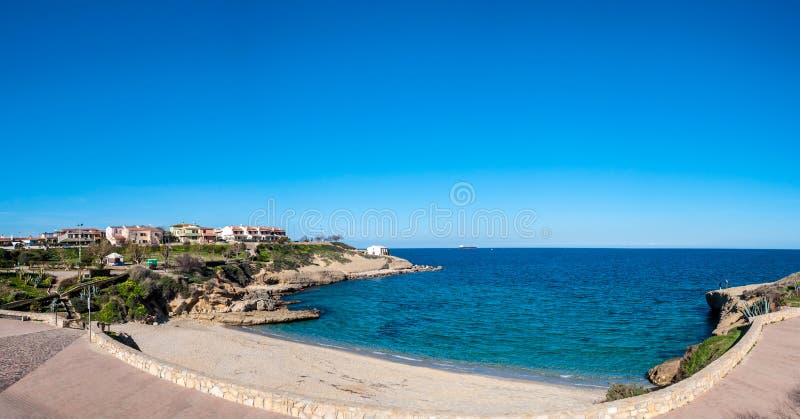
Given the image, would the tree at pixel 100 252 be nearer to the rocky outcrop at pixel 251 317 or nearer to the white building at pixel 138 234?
the rocky outcrop at pixel 251 317

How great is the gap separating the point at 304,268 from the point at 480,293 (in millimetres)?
35405

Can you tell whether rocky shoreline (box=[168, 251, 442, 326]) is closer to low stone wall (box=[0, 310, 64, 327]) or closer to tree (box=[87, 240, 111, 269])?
low stone wall (box=[0, 310, 64, 327])

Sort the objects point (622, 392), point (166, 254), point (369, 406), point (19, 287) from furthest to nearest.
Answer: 1. point (166, 254)
2. point (19, 287)
3. point (622, 392)
4. point (369, 406)

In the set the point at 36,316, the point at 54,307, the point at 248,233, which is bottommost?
the point at 54,307

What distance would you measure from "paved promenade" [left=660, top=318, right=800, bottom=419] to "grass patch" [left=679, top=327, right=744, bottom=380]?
114cm

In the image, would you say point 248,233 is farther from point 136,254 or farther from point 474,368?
point 474,368

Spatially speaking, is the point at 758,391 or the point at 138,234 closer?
the point at 758,391

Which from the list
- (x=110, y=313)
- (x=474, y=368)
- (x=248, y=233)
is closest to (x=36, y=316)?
(x=110, y=313)

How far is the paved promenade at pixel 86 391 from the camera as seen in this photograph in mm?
11664

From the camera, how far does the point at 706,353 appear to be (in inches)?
721

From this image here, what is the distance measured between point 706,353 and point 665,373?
249 cm

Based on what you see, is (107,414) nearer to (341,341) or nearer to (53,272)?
(341,341)

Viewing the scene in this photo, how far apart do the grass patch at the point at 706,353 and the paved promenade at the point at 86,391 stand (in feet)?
53.8

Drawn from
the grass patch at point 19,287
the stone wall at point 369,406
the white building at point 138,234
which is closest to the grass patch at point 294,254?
the white building at point 138,234
